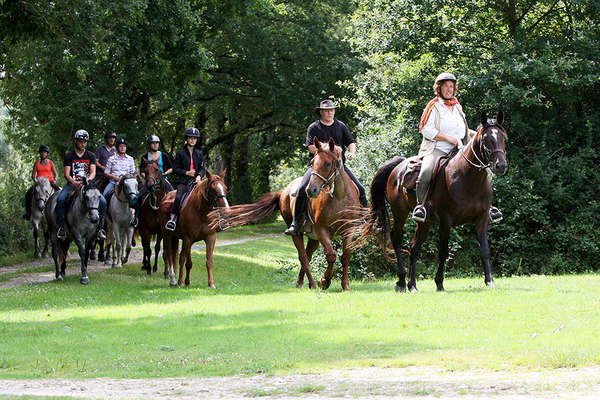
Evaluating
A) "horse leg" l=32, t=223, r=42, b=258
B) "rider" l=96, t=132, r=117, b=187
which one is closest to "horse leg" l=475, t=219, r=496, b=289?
"rider" l=96, t=132, r=117, b=187

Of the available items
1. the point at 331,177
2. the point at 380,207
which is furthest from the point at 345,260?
the point at 331,177

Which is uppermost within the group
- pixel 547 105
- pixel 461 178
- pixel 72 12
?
pixel 72 12

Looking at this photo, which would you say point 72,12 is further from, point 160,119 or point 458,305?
point 160,119

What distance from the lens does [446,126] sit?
49.1 feet

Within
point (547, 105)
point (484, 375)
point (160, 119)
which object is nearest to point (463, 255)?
point (547, 105)

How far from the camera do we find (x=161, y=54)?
1153 inches

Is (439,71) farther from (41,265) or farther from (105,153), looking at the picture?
(41,265)

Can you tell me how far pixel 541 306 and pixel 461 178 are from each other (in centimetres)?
296

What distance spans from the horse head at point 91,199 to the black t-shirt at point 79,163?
62 centimetres

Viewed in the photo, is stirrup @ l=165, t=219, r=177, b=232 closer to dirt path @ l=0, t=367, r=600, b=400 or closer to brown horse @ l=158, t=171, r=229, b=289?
brown horse @ l=158, t=171, r=229, b=289

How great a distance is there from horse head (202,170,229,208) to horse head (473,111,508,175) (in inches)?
248

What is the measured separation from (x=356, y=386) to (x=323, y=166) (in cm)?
761

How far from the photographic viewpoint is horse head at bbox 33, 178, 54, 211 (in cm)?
2739

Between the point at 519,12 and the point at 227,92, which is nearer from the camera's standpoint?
the point at 519,12
